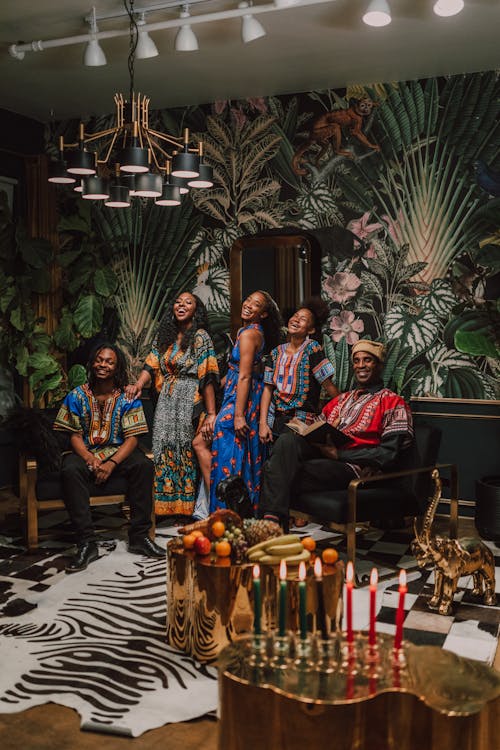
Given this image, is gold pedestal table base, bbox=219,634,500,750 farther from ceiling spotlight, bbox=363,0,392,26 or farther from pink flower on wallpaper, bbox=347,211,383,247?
pink flower on wallpaper, bbox=347,211,383,247

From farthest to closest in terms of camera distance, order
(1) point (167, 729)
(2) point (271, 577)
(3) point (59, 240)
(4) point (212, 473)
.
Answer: (3) point (59, 240)
(4) point (212, 473)
(2) point (271, 577)
(1) point (167, 729)

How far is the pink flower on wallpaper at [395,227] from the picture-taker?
579 cm

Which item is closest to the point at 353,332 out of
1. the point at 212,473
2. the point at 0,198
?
the point at 212,473

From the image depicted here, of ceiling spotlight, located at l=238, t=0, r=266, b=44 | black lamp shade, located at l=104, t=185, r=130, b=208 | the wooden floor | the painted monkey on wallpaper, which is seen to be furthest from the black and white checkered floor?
ceiling spotlight, located at l=238, t=0, r=266, b=44

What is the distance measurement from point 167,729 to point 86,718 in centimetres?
31

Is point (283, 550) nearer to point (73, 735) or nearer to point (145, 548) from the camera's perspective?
point (73, 735)

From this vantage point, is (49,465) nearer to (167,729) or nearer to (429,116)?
(167,729)

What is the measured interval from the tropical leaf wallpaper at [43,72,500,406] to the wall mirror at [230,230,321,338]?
0.34 feet

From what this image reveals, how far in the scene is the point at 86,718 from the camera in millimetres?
2709

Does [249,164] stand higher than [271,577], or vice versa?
[249,164]

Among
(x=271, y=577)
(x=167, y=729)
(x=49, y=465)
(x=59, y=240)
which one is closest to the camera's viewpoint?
(x=167, y=729)

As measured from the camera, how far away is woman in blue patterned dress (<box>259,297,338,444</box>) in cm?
527

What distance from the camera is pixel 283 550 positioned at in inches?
126

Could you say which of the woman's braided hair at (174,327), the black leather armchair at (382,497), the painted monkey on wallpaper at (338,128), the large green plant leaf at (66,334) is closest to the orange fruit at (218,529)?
the black leather armchair at (382,497)
